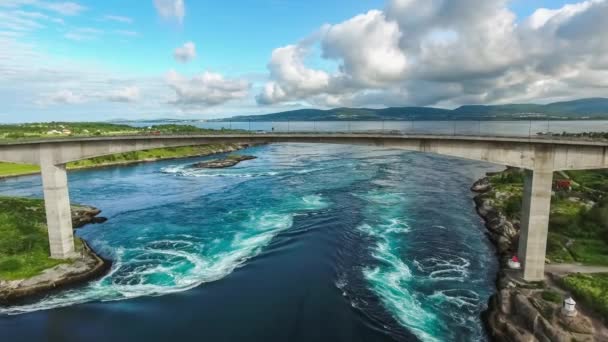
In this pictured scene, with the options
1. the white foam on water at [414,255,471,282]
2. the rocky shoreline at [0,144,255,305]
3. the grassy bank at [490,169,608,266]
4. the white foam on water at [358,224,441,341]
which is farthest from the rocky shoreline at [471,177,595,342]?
the rocky shoreline at [0,144,255,305]

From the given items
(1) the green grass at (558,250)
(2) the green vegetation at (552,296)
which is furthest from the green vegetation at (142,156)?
(2) the green vegetation at (552,296)

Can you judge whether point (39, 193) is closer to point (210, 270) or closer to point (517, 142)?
point (210, 270)

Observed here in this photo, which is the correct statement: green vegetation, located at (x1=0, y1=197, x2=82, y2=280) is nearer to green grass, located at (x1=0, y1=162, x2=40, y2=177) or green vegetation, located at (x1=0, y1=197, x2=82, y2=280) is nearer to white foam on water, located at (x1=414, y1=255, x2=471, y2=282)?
white foam on water, located at (x1=414, y1=255, x2=471, y2=282)

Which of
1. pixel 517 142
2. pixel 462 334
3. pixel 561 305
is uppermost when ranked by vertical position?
pixel 517 142

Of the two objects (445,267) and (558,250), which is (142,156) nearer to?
(445,267)

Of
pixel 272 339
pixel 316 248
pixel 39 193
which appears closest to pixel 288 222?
pixel 316 248

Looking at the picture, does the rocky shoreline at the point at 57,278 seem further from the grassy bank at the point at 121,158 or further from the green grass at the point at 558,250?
the grassy bank at the point at 121,158
